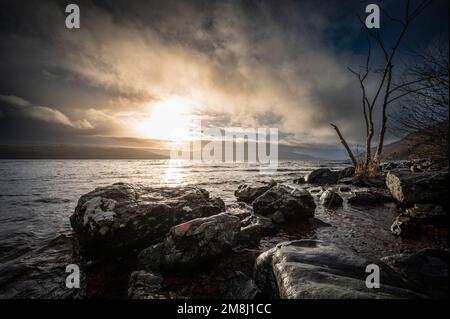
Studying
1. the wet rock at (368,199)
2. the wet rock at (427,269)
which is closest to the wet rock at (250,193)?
the wet rock at (368,199)

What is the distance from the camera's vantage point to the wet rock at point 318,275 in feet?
8.42

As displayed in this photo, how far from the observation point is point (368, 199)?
955 centimetres

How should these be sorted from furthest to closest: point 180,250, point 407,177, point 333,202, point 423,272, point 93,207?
point 333,202 < point 407,177 < point 93,207 < point 180,250 < point 423,272

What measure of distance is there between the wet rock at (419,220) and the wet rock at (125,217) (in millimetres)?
5630

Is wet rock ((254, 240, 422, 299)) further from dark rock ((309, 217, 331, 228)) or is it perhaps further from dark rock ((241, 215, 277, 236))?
dark rock ((309, 217, 331, 228))

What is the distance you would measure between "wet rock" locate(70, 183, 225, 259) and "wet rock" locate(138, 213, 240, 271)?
837mm

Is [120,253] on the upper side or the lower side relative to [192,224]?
lower

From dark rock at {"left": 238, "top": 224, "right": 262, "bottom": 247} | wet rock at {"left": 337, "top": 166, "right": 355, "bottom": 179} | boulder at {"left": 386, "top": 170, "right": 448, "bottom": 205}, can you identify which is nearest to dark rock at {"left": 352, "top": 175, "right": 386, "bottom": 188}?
wet rock at {"left": 337, "top": 166, "right": 355, "bottom": 179}
